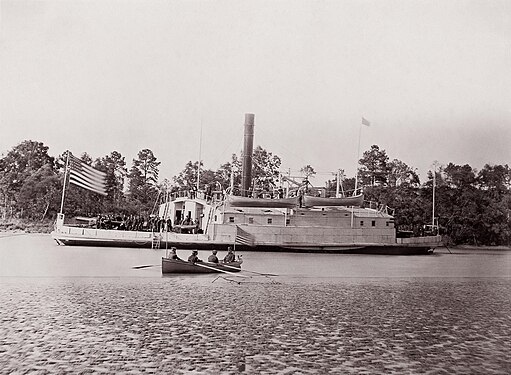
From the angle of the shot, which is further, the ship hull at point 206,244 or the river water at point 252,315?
the ship hull at point 206,244

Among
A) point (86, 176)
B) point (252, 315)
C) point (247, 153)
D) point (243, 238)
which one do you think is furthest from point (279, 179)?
point (252, 315)

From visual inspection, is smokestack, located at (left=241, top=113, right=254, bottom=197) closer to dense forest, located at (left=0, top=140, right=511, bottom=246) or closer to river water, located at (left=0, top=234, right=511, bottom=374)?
dense forest, located at (left=0, top=140, right=511, bottom=246)

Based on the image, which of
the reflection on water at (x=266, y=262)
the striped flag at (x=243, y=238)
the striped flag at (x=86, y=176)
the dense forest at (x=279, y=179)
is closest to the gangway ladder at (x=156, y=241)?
the reflection on water at (x=266, y=262)

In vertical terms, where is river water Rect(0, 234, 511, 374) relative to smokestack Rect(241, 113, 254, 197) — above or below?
below

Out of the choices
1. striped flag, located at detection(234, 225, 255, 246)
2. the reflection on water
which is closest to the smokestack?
striped flag, located at detection(234, 225, 255, 246)

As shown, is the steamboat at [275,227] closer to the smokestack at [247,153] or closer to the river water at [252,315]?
the smokestack at [247,153]
